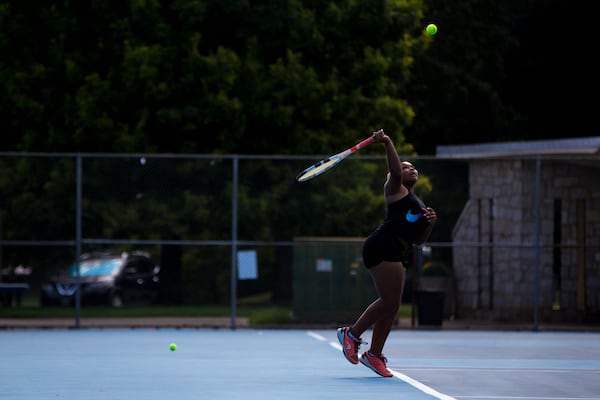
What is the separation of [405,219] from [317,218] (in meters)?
12.0

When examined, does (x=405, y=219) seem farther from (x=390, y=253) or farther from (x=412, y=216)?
(x=390, y=253)

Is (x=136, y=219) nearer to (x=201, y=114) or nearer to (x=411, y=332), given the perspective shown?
(x=201, y=114)

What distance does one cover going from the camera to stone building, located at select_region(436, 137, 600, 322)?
22.8m

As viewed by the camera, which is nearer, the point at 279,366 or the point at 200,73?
the point at 279,366

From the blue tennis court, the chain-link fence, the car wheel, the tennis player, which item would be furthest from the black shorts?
the car wheel

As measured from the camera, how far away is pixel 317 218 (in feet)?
80.0

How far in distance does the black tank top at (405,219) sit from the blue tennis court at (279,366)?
1.42 metres

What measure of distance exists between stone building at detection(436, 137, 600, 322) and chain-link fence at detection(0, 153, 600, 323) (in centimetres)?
2

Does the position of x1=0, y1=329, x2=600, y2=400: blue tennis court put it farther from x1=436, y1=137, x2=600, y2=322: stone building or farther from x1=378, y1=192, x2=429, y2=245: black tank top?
x1=436, y1=137, x2=600, y2=322: stone building

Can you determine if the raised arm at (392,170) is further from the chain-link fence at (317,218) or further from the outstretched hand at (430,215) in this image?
the chain-link fence at (317,218)

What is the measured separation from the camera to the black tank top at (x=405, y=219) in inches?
488

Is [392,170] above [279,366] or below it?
above

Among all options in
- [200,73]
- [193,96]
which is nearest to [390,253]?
[200,73]

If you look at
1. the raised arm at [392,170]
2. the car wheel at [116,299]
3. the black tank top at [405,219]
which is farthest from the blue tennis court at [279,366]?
the car wheel at [116,299]
